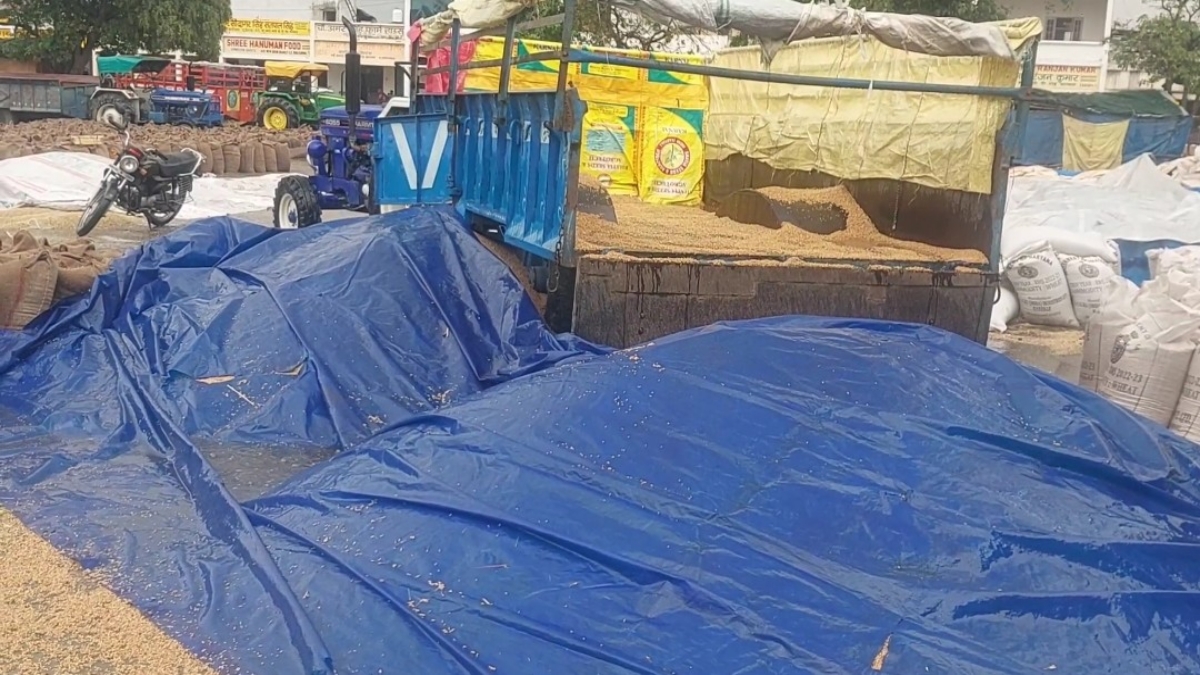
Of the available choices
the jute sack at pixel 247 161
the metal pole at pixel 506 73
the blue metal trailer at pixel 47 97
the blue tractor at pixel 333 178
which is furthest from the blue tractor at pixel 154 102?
the metal pole at pixel 506 73

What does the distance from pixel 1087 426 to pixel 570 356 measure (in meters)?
2.39

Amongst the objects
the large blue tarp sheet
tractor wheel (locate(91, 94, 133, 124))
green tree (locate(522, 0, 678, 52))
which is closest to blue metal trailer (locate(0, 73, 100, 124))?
tractor wheel (locate(91, 94, 133, 124))

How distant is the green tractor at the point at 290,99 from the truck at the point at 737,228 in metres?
24.8

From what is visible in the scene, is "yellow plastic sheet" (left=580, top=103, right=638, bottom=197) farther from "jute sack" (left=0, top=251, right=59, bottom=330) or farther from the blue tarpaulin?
the blue tarpaulin

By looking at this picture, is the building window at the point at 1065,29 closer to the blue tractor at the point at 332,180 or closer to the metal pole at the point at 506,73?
the blue tractor at the point at 332,180

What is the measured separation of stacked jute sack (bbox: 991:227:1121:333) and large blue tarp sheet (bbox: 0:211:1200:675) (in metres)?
3.50

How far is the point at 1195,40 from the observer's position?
31.7m

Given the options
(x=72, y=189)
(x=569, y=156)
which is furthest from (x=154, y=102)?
(x=569, y=156)

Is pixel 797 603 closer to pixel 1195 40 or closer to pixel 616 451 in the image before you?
pixel 616 451

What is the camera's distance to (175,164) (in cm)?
1220

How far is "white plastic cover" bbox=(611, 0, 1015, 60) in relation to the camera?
557cm

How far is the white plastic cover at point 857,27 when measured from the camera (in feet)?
18.3

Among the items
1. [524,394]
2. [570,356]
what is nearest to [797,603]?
[524,394]

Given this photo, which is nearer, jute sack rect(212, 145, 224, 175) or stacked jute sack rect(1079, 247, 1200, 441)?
stacked jute sack rect(1079, 247, 1200, 441)
